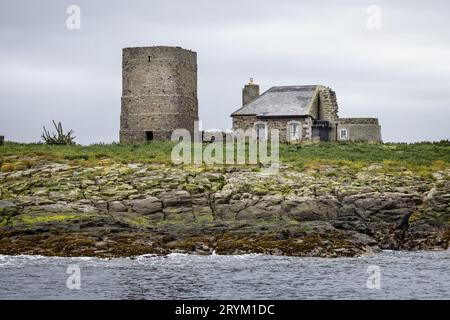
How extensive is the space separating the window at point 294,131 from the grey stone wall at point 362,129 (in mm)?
4024

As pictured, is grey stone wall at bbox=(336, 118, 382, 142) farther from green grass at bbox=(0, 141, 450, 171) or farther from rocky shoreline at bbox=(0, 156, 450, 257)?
rocky shoreline at bbox=(0, 156, 450, 257)

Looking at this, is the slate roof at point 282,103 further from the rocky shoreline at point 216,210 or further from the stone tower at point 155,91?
the rocky shoreline at point 216,210

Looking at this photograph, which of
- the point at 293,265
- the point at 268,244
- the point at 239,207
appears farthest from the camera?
the point at 239,207

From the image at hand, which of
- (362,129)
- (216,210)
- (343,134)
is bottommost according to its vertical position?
(216,210)

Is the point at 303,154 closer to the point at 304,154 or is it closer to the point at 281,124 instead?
the point at 304,154

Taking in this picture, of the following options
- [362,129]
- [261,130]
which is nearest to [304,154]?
[261,130]

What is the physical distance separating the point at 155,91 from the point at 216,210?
27.1 metres

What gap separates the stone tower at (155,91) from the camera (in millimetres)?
76875

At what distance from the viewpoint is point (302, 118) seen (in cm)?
7425

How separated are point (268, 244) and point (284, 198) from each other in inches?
244

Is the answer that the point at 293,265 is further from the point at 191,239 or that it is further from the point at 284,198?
the point at 284,198

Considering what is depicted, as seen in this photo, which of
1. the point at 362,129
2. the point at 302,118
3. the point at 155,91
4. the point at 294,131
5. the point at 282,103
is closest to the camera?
the point at 302,118

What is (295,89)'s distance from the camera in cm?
7819
